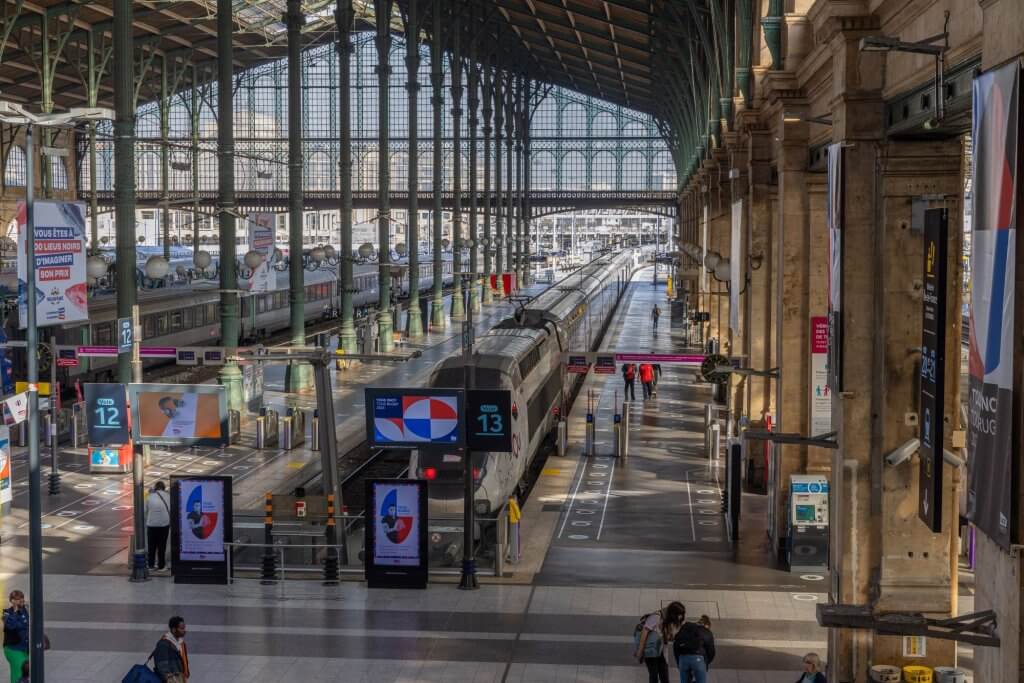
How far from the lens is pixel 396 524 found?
75.9 ft

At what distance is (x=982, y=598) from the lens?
11648 millimetres

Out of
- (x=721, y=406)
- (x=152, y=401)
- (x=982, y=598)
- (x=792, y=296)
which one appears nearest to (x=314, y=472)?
(x=152, y=401)

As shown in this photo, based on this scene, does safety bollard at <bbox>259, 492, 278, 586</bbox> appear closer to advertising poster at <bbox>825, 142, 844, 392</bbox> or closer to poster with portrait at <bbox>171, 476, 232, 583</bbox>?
poster with portrait at <bbox>171, 476, 232, 583</bbox>

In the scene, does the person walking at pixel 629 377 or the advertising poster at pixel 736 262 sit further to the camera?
the person walking at pixel 629 377

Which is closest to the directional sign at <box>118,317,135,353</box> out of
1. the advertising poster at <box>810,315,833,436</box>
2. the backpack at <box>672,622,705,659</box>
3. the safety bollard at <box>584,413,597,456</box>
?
the safety bollard at <box>584,413,597,456</box>

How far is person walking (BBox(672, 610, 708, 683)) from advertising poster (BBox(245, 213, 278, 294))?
26.7 meters

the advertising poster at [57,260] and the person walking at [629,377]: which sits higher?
the advertising poster at [57,260]

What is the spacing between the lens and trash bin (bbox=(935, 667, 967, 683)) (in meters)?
17.0

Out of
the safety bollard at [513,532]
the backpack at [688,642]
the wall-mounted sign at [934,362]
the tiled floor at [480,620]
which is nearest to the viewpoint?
the wall-mounted sign at [934,362]

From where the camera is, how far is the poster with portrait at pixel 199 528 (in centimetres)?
2327

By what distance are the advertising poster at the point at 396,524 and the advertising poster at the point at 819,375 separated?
708 cm

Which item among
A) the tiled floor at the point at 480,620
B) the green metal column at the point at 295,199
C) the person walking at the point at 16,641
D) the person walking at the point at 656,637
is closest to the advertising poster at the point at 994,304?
the person walking at the point at 656,637

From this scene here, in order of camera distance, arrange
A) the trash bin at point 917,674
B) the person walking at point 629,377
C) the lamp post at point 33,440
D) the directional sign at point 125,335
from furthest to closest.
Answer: the person walking at point 629,377, the directional sign at point 125,335, the trash bin at point 917,674, the lamp post at point 33,440

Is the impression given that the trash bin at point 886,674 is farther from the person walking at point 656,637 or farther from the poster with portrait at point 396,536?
the poster with portrait at point 396,536
